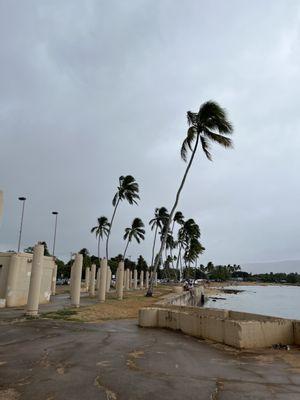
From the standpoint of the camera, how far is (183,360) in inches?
310

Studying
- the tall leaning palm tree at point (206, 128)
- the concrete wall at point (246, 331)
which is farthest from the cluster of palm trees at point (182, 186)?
the concrete wall at point (246, 331)

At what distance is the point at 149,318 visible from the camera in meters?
13.8

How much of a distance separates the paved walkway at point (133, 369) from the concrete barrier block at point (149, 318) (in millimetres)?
2619

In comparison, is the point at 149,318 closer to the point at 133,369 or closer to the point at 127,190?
the point at 133,369

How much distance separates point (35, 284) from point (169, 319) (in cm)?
675

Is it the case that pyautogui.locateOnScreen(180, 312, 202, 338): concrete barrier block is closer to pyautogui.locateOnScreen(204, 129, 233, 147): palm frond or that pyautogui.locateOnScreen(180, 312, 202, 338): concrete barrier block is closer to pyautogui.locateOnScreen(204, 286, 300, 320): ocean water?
pyautogui.locateOnScreen(204, 129, 233, 147): palm frond

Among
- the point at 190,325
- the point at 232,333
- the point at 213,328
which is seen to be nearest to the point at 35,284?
the point at 190,325

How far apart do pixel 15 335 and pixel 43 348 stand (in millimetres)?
2451

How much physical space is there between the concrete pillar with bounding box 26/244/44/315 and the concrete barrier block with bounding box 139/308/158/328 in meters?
5.28

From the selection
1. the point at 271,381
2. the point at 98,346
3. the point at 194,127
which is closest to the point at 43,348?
the point at 98,346

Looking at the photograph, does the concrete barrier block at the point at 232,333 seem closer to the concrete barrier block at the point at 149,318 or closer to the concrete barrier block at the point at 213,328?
the concrete barrier block at the point at 213,328

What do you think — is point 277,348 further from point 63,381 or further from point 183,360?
point 63,381

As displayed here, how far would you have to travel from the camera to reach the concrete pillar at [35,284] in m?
15.8

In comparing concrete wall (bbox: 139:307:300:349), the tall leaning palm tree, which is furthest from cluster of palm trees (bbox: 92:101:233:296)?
concrete wall (bbox: 139:307:300:349)
